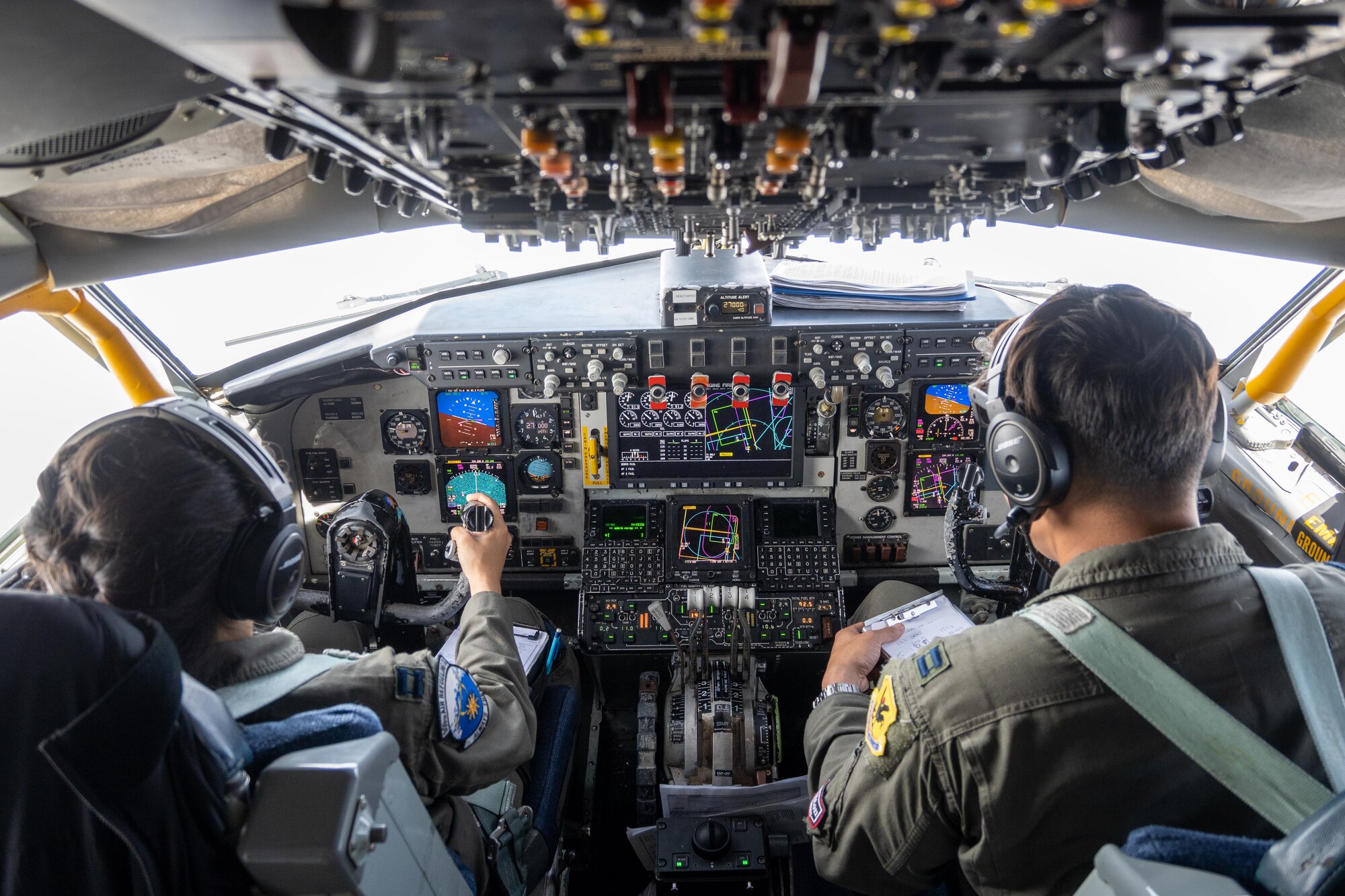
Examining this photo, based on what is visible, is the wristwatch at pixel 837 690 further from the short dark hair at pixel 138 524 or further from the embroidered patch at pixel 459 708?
the short dark hair at pixel 138 524

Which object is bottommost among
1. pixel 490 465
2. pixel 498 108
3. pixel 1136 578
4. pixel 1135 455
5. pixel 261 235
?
pixel 490 465

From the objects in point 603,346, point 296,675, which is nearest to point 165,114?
point 296,675

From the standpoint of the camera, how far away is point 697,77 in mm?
942

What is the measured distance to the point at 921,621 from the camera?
2586 millimetres

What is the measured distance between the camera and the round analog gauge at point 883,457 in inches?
124

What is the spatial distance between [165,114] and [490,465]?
1964 mm

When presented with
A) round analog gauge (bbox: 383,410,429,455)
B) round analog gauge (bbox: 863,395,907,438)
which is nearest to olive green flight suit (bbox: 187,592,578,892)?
round analog gauge (bbox: 383,410,429,455)

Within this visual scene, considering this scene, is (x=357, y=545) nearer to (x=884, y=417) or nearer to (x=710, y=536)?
(x=710, y=536)

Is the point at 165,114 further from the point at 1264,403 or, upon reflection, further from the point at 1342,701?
the point at 1264,403

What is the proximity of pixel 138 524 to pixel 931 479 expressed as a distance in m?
2.73

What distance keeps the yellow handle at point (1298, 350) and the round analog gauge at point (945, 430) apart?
0.96 meters

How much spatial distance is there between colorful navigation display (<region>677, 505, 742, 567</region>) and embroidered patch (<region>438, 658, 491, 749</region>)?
5.54 feet

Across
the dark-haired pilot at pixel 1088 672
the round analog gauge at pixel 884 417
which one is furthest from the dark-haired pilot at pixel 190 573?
the round analog gauge at pixel 884 417

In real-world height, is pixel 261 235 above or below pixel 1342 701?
above
